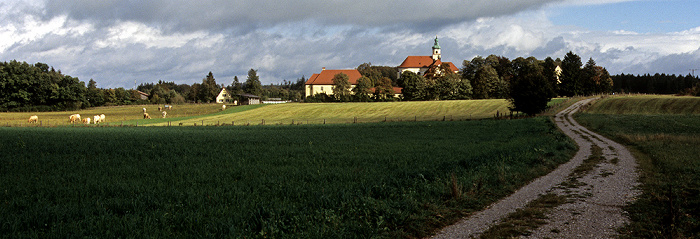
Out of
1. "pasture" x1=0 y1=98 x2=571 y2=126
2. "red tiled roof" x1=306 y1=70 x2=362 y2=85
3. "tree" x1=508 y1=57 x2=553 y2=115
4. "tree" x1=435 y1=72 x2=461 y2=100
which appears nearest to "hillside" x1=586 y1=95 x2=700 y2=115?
"pasture" x1=0 y1=98 x2=571 y2=126

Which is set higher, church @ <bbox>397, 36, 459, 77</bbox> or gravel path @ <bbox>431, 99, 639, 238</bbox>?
church @ <bbox>397, 36, 459, 77</bbox>

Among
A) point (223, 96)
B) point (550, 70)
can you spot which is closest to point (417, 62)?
point (550, 70)

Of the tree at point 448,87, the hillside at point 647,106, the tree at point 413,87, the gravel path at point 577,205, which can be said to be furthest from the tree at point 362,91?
the gravel path at point 577,205

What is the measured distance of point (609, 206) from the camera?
9820 millimetres

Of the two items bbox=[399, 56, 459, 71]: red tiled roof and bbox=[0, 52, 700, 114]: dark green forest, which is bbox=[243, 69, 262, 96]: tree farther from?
bbox=[399, 56, 459, 71]: red tiled roof

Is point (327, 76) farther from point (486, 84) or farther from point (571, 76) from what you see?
point (571, 76)

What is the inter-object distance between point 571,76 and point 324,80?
87.3m

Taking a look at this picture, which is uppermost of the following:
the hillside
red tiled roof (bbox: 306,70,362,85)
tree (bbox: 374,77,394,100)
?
red tiled roof (bbox: 306,70,362,85)

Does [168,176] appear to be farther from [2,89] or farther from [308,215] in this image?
[2,89]

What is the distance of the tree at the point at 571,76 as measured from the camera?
10106cm

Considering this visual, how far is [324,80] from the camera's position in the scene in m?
158

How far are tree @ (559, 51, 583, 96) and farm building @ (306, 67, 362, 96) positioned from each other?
74.2 metres

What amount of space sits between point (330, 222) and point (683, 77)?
189 meters

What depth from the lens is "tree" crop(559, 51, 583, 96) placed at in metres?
101
